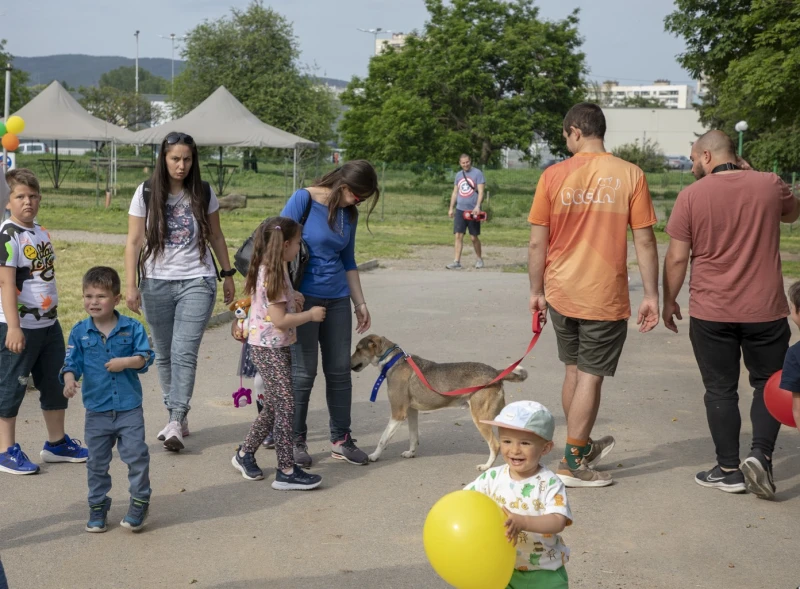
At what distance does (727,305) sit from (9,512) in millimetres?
4220

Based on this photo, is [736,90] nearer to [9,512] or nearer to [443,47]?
[9,512]

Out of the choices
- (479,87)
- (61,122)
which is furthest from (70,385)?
(479,87)

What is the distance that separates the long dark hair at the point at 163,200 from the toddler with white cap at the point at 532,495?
3474mm

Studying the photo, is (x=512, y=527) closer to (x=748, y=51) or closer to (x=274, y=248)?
(x=274, y=248)

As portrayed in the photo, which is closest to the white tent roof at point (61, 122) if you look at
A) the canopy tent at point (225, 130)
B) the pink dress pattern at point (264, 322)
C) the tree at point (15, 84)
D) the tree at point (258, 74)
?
the canopy tent at point (225, 130)

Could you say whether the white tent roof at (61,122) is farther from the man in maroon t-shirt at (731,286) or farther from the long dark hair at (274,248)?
the man in maroon t-shirt at (731,286)

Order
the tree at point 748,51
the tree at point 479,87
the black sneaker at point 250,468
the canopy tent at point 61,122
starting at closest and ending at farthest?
the black sneaker at point 250,468 < the tree at point 748,51 < the canopy tent at point 61,122 < the tree at point 479,87

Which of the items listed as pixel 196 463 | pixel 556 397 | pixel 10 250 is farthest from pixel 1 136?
pixel 556 397

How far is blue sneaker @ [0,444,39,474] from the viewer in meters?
5.88

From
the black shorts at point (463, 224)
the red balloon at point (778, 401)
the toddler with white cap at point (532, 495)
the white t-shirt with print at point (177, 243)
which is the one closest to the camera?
the toddler with white cap at point (532, 495)

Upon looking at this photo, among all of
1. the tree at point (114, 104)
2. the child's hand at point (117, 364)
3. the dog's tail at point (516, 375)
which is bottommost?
the dog's tail at point (516, 375)

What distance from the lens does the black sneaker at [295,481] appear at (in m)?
5.78

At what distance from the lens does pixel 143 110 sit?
9956cm

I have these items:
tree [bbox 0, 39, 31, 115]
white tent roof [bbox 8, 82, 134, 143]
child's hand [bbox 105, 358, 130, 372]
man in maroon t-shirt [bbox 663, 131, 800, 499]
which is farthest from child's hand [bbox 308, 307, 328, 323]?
tree [bbox 0, 39, 31, 115]
